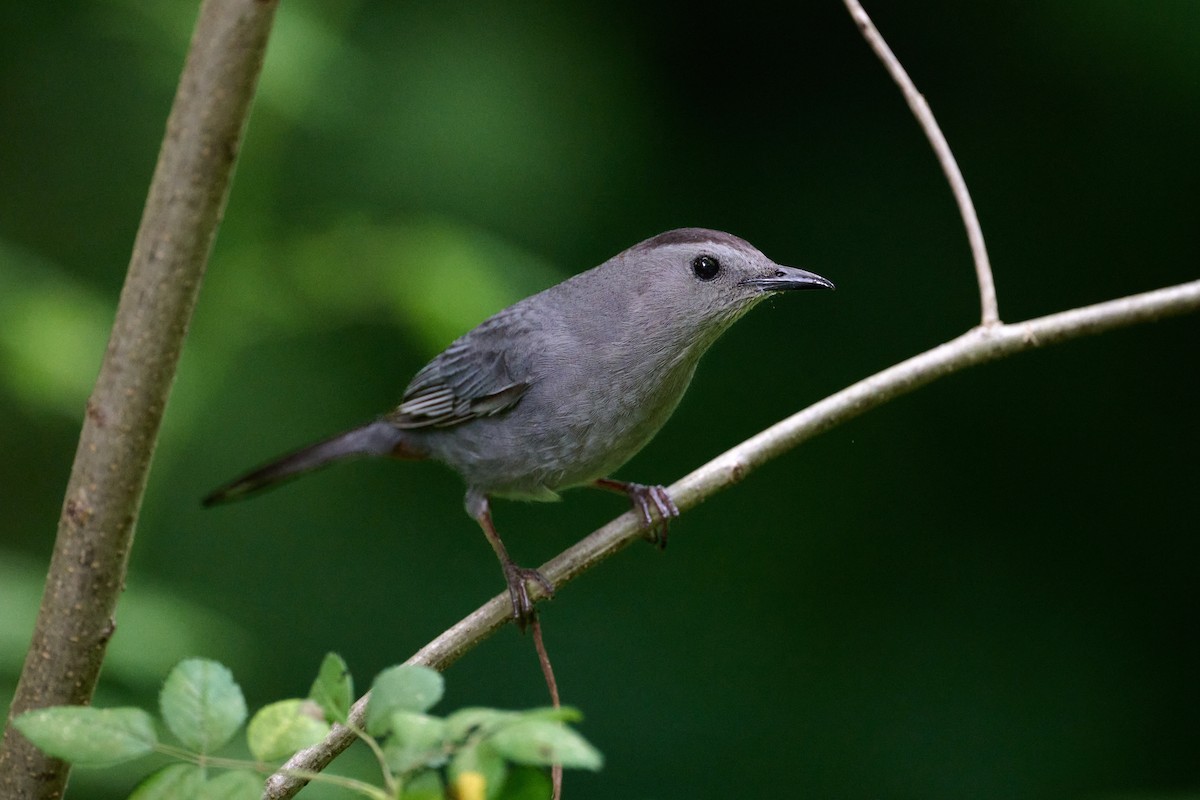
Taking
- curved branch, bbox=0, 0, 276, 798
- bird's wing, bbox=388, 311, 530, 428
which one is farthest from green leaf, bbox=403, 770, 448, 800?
bird's wing, bbox=388, 311, 530, 428

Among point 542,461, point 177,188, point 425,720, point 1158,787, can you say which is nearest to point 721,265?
point 542,461

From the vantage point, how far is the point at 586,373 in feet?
9.33

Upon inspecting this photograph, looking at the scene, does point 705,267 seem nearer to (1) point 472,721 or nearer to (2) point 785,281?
(2) point 785,281

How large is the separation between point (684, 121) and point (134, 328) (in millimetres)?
4116

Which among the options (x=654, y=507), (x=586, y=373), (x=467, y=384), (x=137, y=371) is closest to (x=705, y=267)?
(x=586, y=373)

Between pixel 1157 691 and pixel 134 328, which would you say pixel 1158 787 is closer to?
pixel 1157 691

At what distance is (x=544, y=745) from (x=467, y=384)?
91.3 inches

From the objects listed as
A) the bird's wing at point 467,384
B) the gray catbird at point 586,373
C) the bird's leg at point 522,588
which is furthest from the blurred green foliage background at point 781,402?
the bird's leg at point 522,588

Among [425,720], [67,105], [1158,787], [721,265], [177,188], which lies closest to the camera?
[425,720]

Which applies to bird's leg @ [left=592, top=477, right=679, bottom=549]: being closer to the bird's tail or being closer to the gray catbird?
the gray catbird

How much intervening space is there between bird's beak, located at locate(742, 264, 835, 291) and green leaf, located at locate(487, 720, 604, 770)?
1841 millimetres

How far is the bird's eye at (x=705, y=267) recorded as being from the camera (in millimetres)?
2757

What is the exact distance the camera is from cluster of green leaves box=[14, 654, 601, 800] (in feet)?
3.01

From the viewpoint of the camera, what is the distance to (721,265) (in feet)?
9.00
